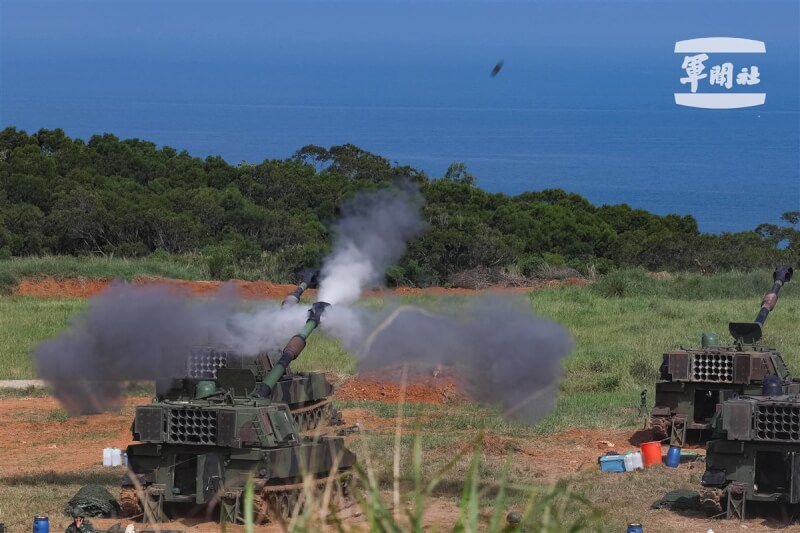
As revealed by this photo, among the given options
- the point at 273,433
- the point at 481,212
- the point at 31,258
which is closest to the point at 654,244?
the point at 481,212

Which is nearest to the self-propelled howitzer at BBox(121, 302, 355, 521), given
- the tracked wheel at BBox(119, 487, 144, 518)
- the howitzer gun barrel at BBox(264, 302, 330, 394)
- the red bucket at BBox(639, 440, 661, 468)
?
the tracked wheel at BBox(119, 487, 144, 518)

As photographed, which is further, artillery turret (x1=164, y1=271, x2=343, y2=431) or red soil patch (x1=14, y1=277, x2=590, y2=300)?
red soil patch (x1=14, y1=277, x2=590, y2=300)

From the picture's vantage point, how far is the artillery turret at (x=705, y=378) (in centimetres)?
2036

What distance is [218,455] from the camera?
15.5 meters

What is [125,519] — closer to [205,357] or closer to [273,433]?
[273,433]

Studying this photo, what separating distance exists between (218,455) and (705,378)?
25.5 feet

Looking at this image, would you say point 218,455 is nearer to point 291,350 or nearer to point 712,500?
point 291,350

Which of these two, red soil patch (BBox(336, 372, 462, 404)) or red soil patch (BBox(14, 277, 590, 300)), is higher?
red soil patch (BBox(14, 277, 590, 300))

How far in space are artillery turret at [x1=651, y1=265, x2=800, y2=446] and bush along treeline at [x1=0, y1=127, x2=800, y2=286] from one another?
20086mm

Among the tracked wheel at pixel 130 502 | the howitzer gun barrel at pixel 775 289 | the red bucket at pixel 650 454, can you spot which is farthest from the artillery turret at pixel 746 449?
the howitzer gun barrel at pixel 775 289

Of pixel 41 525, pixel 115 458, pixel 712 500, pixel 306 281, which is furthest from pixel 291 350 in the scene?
pixel 712 500

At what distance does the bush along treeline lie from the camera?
44000mm

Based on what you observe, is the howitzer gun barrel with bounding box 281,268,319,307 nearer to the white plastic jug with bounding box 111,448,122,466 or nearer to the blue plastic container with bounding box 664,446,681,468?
the white plastic jug with bounding box 111,448,122,466

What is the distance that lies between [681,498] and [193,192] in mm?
34386
